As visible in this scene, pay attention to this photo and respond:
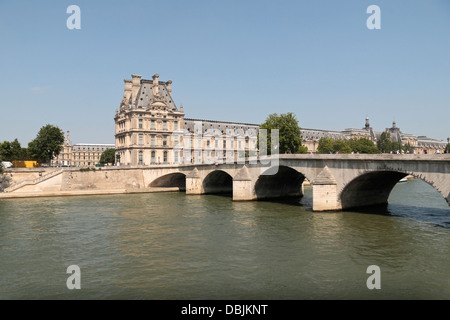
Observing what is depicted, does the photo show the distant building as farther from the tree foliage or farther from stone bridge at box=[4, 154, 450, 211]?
stone bridge at box=[4, 154, 450, 211]

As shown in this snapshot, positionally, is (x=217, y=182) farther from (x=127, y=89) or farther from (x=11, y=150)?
(x=11, y=150)

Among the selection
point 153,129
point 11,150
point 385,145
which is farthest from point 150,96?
point 385,145

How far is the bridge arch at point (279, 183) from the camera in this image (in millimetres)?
46731

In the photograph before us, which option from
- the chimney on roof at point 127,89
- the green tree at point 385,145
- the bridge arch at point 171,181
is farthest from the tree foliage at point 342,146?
the chimney on roof at point 127,89

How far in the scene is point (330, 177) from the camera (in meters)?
36.3

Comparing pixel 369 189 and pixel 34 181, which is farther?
pixel 34 181

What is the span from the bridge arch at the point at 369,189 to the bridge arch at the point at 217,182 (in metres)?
23.3

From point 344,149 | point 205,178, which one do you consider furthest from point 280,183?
point 344,149

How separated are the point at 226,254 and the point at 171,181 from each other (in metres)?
49.3

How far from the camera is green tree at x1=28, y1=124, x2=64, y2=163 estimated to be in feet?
250

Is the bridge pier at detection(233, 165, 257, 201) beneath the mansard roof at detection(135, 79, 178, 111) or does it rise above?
beneath

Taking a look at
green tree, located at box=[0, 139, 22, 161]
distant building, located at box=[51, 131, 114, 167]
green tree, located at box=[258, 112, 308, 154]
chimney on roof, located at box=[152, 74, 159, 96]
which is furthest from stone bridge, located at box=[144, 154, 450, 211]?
distant building, located at box=[51, 131, 114, 167]
